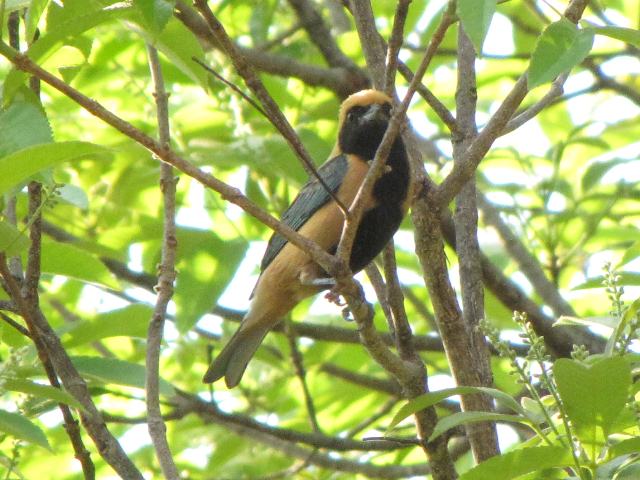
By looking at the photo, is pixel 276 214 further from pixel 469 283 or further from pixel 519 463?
pixel 519 463

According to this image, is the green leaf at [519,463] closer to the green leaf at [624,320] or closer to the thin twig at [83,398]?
the green leaf at [624,320]

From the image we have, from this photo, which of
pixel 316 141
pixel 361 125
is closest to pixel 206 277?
pixel 316 141

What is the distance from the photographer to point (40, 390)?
233cm

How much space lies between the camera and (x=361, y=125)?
5.18 meters

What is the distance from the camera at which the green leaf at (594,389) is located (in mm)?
2139

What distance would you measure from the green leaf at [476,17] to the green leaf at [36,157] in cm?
79

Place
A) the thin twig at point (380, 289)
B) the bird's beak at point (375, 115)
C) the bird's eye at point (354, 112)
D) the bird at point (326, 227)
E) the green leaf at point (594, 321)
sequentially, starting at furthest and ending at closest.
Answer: the bird's eye at point (354, 112) < the bird's beak at point (375, 115) < the bird at point (326, 227) < the thin twig at point (380, 289) < the green leaf at point (594, 321)

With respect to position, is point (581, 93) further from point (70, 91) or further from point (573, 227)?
point (70, 91)

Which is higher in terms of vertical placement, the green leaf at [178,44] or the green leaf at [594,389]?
the green leaf at [178,44]

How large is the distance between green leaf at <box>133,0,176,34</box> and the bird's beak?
2957mm

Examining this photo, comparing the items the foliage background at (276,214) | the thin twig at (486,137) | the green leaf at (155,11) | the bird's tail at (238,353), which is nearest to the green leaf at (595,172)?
the foliage background at (276,214)

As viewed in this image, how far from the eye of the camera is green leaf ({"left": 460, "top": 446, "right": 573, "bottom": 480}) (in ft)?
7.41

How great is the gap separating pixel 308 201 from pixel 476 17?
9.46 feet

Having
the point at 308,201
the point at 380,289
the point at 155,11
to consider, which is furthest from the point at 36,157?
the point at 308,201
